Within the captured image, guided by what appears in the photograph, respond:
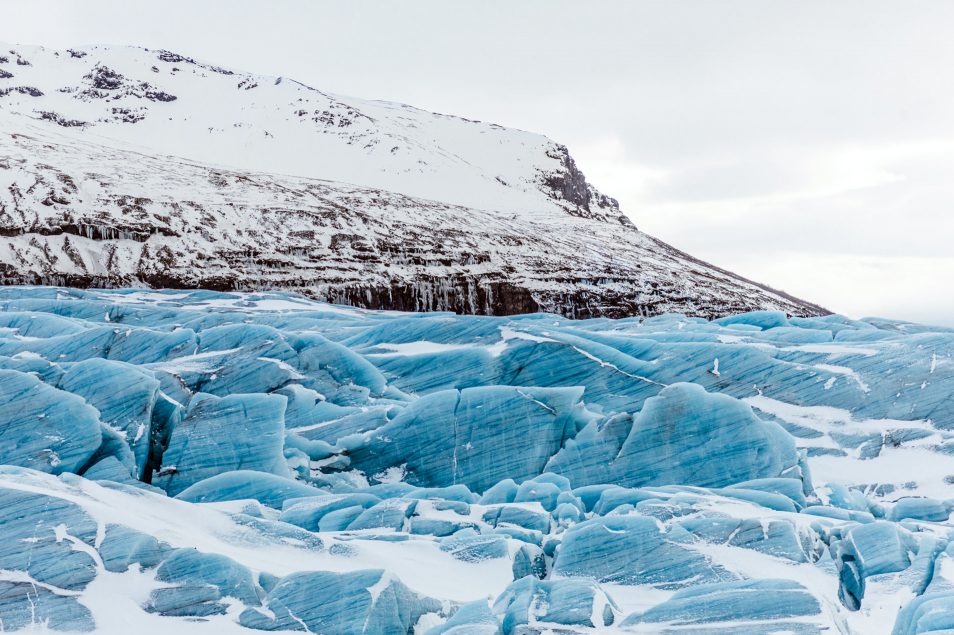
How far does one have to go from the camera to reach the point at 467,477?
1527 cm

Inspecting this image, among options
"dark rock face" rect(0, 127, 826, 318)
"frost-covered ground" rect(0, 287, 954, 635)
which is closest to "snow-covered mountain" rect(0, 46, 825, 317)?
"dark rock face" rect(0, 127, 826, 318)

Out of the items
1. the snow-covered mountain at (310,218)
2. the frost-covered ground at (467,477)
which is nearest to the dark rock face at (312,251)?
the snow-covered mountain at (310,218)

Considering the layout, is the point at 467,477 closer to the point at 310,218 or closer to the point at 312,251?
the point at 312,251

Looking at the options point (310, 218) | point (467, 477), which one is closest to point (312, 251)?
point (310, 218)

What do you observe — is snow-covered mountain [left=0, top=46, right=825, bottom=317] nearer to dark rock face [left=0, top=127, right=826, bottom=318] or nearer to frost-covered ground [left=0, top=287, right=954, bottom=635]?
dark rock face [left=0, top=127, right=826, bottom=318]

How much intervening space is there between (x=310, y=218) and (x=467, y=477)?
43.9m

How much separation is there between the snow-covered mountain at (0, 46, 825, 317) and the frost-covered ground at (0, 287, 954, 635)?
23638mm

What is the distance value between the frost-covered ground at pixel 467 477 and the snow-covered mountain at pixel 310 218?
77.6 ft

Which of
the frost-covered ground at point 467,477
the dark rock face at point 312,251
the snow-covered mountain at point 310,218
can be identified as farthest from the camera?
the snow-covered mountain at point 310,218

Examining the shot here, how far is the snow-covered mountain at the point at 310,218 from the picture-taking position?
4794cm

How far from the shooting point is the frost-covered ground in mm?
9008

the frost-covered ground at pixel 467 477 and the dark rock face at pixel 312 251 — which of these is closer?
the frost-covered ground at pixel 467 477

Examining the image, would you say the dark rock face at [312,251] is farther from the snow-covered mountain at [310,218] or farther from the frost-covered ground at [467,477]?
the frost-covered ground at [467,477]

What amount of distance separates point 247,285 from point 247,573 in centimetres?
3899
